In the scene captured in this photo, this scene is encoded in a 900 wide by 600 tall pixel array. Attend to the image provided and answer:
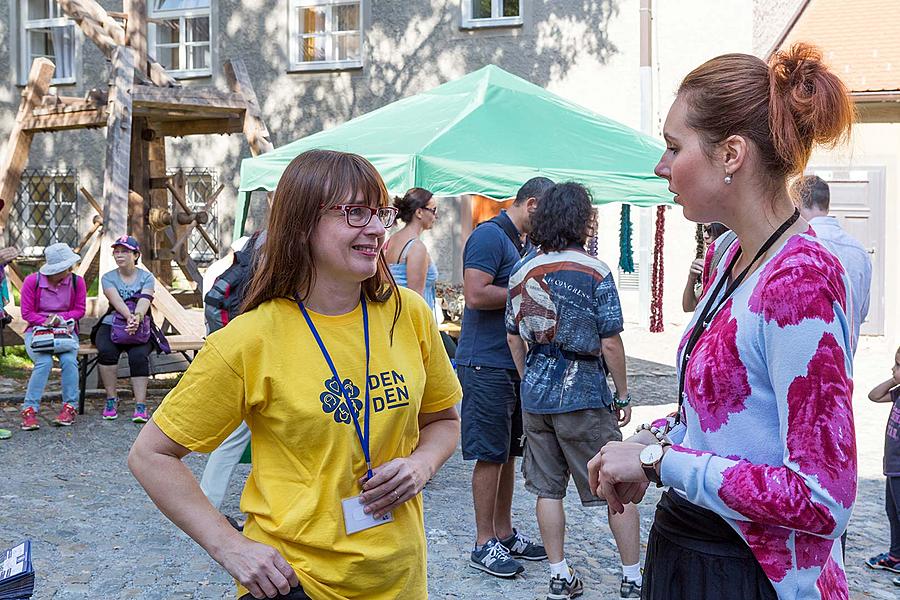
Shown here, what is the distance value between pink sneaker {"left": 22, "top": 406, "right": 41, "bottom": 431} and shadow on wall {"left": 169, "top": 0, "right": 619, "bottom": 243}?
29.7 feet

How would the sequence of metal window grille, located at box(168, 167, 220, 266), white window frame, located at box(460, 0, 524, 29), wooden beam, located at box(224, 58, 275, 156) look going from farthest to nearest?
metal window grille, located at box(168, 167, 220, 266) → white window frame, located at box(460, 0, 524, 29) → wooden beam, located at box(224, 58, 275, 156)

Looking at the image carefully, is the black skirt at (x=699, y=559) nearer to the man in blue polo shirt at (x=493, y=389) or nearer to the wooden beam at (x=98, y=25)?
the man in blue polo shirt at (x=493, y=389)

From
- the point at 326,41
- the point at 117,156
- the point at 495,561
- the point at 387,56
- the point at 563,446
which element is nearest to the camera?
the point at 563,446

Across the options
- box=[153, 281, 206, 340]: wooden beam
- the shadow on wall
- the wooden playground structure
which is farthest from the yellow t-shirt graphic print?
the shadow on wall

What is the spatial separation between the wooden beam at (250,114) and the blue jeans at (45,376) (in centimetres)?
318

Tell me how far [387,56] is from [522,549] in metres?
13.1

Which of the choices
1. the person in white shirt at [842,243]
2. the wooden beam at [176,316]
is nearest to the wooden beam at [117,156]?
the wooden beam at [176,316]

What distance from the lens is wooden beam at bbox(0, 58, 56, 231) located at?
1177 centimetres

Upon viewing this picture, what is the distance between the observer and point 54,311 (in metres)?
9.05

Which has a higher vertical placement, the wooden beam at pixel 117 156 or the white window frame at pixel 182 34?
the white window frame at pixel 182 34

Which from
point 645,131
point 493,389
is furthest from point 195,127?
point 493,389

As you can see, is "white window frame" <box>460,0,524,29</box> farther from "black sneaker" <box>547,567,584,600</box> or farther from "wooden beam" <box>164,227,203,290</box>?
"black sneaker" <box>547,567,584,600</box>

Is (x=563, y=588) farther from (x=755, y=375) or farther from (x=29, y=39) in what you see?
(x=29, y=39)

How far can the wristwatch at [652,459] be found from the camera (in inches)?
71.3
